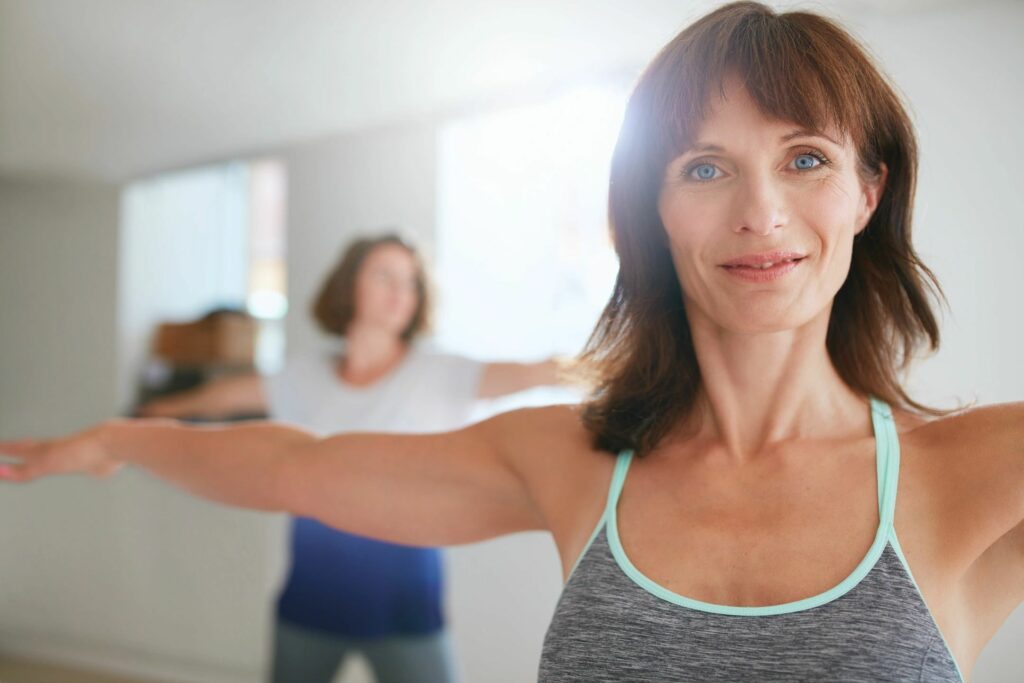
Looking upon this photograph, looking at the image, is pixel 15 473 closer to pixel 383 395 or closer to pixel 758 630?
pixel 383 395

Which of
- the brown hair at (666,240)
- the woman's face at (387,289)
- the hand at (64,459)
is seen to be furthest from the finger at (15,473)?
the brown hair at (666,240)

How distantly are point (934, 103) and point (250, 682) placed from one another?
84 cm

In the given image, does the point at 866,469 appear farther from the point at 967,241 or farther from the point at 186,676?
the point at 186,676

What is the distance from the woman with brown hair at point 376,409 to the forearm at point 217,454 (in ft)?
0.31

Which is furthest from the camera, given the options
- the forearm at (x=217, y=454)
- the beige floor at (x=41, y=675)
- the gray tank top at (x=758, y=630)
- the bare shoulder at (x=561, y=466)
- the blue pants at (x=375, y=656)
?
the beige floor at (x=41, y=675)

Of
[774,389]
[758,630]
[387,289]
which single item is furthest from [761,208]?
[387,289]

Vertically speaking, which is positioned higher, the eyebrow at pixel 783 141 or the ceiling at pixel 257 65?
the ceiling at pixel 257 65

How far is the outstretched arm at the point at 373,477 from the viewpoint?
62cm

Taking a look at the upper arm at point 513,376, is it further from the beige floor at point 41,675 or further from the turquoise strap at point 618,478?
the beige floor at point 41,675

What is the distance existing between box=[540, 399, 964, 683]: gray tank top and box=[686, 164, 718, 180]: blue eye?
0.17 metres

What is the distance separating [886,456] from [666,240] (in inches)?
7.0

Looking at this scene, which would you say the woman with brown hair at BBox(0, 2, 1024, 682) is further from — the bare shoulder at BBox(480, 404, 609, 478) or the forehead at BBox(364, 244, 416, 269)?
the forehead at BBox(364, 244, 416, 269)

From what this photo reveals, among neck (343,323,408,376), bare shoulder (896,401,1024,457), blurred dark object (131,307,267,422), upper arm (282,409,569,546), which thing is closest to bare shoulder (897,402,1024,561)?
bare shoulder (896,401,1024,457)

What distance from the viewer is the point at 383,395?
82 centimetres
